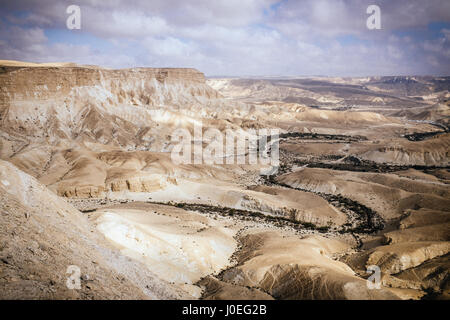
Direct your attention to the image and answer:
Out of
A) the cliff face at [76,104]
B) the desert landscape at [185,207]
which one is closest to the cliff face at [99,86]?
the cliff face at [76,104]

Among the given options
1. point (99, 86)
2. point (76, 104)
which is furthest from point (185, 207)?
point (99, 86)

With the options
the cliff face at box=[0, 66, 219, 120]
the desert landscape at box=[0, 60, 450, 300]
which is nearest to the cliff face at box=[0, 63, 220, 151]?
the cliff face at box=[0, 66, 219, 120]

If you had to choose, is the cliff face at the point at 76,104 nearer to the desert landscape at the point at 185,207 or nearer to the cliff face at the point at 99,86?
the cliff face at the point at 99,86

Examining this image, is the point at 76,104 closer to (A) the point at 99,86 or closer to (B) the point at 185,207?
(A) the point at 99,86

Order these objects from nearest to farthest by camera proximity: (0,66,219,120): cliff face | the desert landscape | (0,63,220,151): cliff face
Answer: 1. the desert landscape
2. (0,63,220,151): cliff face
3. (0,66,219,120): cliff face

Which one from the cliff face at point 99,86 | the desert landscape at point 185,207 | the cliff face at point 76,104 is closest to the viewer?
the desert landscape at point 185,207

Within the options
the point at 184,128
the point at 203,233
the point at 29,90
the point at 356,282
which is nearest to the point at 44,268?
the point at 356,282

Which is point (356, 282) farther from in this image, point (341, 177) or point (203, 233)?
point (341, 177)

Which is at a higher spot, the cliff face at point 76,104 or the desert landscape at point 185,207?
the cliff face at point 76,104

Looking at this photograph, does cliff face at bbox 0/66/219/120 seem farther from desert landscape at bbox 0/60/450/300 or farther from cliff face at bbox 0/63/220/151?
desert landscape at bbox 0/60/450/300
